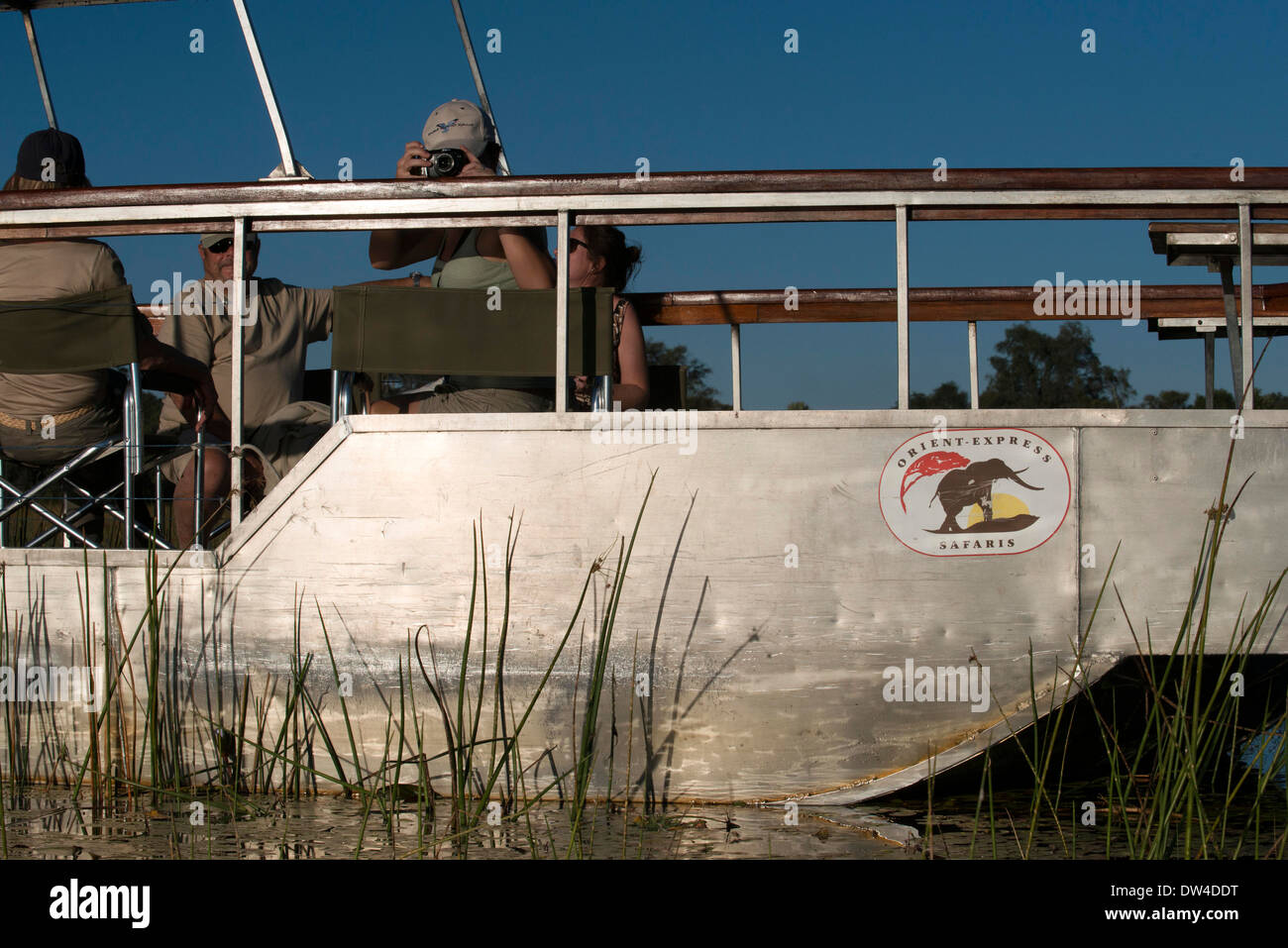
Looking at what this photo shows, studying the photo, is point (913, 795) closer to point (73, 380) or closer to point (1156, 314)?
point (1156, 314)

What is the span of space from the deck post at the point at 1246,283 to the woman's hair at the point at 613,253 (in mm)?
2065

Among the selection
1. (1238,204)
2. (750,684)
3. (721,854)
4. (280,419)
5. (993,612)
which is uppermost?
(1238,204)

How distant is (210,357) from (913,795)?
126 inches

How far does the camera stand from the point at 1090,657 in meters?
3.48

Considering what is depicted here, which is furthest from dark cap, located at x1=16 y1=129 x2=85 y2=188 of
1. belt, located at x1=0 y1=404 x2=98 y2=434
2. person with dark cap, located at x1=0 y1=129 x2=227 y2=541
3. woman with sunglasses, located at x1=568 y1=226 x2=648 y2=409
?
woman with sunglasses, located at x1=568 y1=226 x2=648 y2=409

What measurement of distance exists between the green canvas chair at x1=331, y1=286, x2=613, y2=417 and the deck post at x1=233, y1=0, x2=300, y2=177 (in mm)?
503

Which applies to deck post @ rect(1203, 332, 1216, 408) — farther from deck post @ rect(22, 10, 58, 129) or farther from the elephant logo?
deck post @ rect(22, 10, 58, 129)

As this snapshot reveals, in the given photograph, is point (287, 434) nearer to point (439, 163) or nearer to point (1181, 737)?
point (439, 163)

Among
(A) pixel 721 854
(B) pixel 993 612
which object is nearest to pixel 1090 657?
(B) pixel 993 612

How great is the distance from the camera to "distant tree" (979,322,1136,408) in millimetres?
41562

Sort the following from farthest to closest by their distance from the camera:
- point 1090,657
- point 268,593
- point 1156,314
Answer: point 1156,314, point 268,593, point 1090,657

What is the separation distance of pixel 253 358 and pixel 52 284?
2.40ft

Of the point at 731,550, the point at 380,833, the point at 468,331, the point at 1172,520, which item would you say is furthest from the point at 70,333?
the point at 1172,520

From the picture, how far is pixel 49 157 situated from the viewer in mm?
4562
